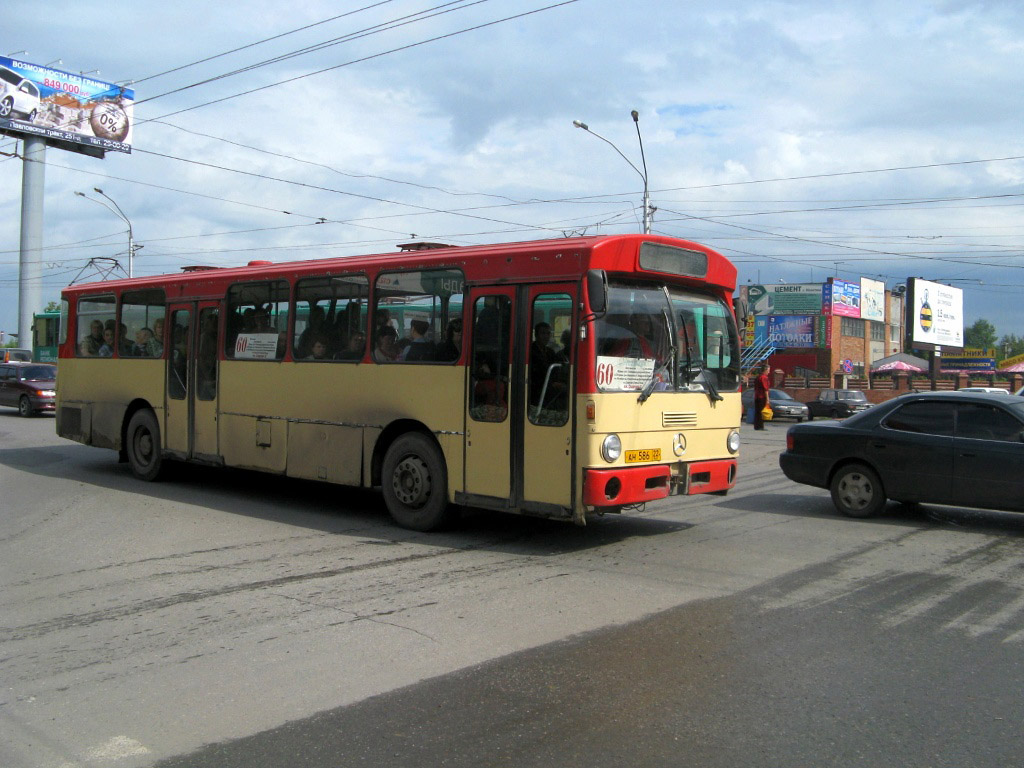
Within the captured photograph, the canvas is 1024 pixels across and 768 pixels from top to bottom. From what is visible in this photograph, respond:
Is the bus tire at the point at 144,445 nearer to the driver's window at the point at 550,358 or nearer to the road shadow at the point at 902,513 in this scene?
the driver's window at the point at 550,358

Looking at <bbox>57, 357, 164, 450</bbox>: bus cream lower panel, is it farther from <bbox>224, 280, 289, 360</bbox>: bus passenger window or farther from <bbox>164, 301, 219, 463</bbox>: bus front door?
<bbox>224, 280, 289, 360</bbox>: bus passenger window

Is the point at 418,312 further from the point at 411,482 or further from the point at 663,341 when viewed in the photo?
the point at 663,341

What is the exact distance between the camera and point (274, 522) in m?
10.7

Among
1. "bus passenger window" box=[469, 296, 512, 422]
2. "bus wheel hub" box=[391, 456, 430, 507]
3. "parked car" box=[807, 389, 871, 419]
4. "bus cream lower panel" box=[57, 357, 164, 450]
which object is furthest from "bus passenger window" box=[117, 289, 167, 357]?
"parked car" box=[807, 389, 871, 419]

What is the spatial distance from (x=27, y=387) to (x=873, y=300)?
60.6m

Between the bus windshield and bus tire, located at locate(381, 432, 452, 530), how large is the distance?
2.21 metres

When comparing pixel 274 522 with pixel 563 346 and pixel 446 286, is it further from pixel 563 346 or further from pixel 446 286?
pixel 563 346

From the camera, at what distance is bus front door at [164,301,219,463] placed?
12.7 metres

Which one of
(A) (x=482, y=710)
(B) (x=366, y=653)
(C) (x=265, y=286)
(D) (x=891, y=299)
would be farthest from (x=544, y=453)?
(D) (x=891, y=299)

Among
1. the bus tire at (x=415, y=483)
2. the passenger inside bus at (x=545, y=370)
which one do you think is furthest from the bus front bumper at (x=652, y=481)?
the bus tire at (x=415, y=483)

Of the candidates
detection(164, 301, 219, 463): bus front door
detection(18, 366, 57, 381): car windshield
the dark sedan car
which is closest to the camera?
the dark sedan car

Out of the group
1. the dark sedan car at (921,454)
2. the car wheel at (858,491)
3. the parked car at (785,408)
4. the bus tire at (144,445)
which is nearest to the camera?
the dark sedan car at (921,454)

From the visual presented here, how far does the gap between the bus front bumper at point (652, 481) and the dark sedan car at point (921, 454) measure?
1.98 m

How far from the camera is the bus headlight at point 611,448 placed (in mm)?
8398
